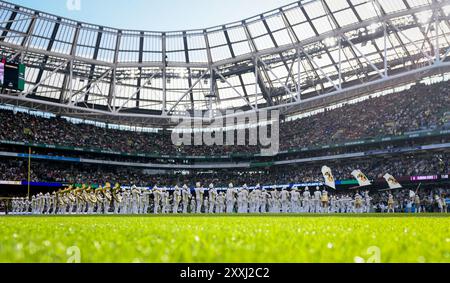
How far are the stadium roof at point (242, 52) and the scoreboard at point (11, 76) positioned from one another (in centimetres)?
322

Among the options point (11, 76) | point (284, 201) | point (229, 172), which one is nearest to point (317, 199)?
point (284, 201)

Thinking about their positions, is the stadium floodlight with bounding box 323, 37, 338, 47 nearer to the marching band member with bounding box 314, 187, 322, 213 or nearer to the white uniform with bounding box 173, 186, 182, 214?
the marching band member with bounding box 314, 187, 322, 213

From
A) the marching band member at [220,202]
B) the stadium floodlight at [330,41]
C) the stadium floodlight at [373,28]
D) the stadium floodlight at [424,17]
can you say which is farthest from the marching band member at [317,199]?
A: the stadium floodlight at [424,17]

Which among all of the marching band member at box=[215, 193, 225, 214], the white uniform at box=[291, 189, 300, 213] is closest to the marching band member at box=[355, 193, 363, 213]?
the white uniform at box=[291, 189, 300, 213]

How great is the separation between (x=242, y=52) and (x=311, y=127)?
15.6 meters

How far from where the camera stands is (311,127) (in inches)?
2186

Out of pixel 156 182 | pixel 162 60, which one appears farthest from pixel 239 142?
pixel 162 60

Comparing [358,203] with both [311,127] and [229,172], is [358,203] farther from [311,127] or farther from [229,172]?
[229,172]

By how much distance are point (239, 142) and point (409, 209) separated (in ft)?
97.8

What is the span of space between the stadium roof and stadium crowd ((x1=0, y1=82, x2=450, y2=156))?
2.32 m

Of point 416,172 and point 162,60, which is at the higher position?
point 162,60

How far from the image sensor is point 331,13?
39.8 metres
